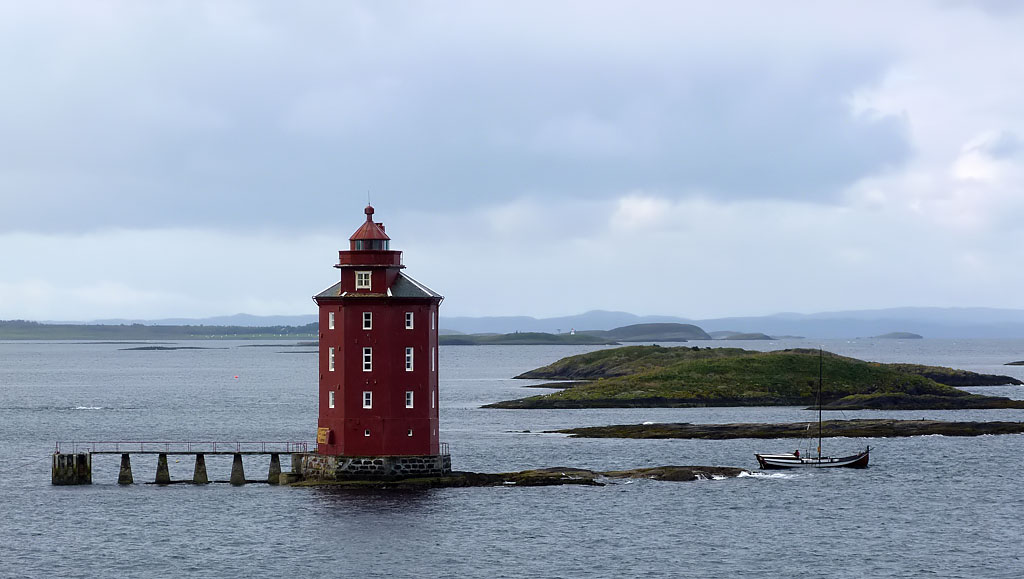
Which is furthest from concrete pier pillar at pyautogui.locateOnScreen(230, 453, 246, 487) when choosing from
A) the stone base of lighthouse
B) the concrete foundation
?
the concrete foundation

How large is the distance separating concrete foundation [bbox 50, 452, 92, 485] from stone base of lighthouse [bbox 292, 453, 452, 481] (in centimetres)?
1784

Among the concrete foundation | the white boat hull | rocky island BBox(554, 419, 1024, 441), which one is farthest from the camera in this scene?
rocky island BBox(554, 419, 1024, 441)

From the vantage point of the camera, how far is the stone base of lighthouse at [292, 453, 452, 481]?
7219cm

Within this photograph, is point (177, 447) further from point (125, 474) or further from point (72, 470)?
point (125, 474)

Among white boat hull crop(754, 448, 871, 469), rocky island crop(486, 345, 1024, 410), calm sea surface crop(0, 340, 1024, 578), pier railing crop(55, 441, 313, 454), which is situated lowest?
calm sea surface crop(0, 340, 1024, 578)

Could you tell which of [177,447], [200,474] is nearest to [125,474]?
[200,474]

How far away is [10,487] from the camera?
84000 millimetres

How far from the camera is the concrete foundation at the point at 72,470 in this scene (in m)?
82.9

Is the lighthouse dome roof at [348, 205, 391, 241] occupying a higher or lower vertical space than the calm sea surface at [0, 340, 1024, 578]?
higher

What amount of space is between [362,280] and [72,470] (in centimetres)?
2397

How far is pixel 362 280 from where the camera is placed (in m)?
73.7

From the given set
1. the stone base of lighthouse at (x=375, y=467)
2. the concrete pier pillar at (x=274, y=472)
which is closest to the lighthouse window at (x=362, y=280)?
the stone base of lighthouse at (x=375, y=467)

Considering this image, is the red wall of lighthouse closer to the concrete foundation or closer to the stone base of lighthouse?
the stone base of lighthouse

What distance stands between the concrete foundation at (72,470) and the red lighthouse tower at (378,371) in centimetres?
1822
